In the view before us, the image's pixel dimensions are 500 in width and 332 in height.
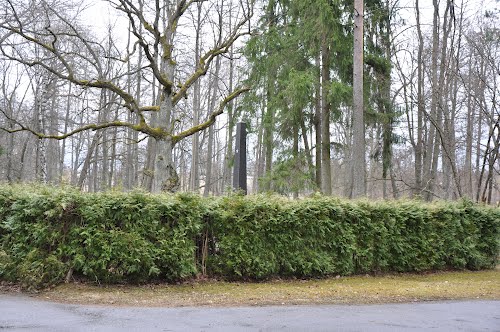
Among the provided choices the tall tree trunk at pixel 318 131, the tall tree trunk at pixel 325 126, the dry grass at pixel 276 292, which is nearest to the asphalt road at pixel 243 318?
the dry grass at pixel 276 292

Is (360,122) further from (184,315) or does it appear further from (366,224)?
(184,315)

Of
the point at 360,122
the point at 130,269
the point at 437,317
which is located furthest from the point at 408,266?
the point at 130,269

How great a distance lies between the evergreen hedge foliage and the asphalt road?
115 centimetres

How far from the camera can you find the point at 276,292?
26.1ft

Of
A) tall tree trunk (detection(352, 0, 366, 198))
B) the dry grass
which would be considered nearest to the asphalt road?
the dry grass

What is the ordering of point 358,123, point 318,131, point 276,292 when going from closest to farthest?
1. point 276,292
2. point 358,123
3. point 318,131

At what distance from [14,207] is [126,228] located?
1.96 m

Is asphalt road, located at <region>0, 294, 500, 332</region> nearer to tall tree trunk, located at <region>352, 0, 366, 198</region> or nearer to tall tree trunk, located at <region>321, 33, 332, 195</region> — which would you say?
tall tree trunk, located at <region>352, 0, 366, 198</region>

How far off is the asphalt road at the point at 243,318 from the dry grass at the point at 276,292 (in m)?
0.47

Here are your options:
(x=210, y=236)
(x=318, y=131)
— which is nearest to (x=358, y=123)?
(x=318, y=131)

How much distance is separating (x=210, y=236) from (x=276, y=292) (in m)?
1.79

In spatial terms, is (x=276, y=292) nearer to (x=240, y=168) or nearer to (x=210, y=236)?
(x=210, y=236)

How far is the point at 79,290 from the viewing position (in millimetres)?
7559

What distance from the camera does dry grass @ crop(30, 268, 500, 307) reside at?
23.4 ft
